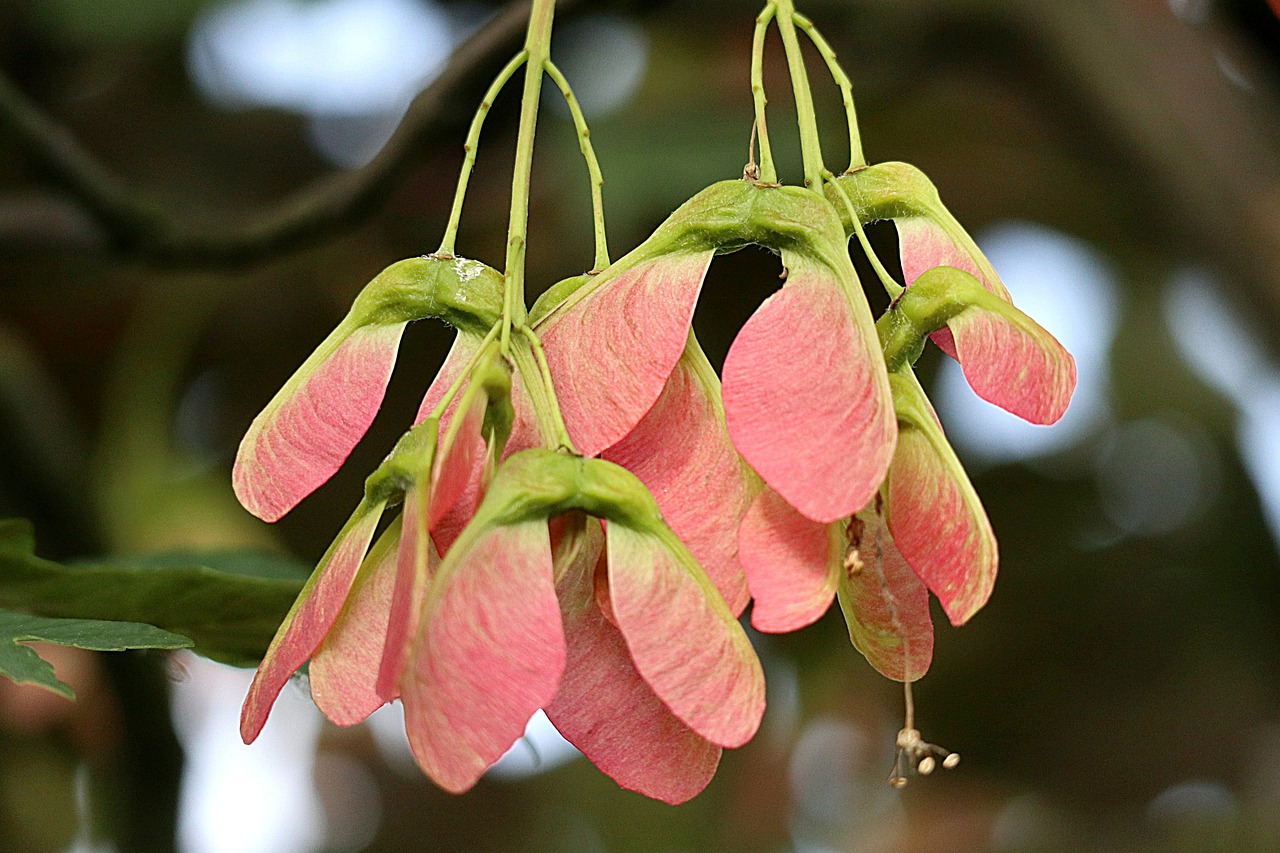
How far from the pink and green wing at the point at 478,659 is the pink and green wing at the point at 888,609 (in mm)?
83

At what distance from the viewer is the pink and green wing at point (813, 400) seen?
249 mm

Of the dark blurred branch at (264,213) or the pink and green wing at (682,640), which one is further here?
the dark blurred branch at (264,213)

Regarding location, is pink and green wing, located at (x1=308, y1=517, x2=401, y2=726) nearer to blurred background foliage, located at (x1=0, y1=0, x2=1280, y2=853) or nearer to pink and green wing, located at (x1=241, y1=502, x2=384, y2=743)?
pink and green wing, located at (x1=241, y1=502, x2=384, y2=743)

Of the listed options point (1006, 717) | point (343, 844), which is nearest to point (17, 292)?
point (343, 844)

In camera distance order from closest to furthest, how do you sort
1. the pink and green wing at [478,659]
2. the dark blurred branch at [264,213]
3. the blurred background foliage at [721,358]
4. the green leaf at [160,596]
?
the pink and green wing at [478,659] → the green leaf at [160,596] → the dark blurred branch at [264,213] → the blurred background foliage at [721,358]

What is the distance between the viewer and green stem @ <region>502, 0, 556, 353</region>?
276 millimetres

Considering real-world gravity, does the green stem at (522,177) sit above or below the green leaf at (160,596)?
above

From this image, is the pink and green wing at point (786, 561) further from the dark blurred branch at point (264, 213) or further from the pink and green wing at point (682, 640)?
the dark blurred branch at point (264, 213)

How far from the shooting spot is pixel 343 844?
1424 mm

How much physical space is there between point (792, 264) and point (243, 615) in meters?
0.17

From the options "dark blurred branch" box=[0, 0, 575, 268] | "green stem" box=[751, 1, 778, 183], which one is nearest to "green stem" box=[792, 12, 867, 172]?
"green stem" box=[751, 1, 778, 183]

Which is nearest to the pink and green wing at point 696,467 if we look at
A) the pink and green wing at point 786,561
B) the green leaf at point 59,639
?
the pink and green wing at point 786,561

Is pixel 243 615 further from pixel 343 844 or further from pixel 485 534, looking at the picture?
pixel 343 844

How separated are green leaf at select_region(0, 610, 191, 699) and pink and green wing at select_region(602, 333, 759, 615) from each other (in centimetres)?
11
